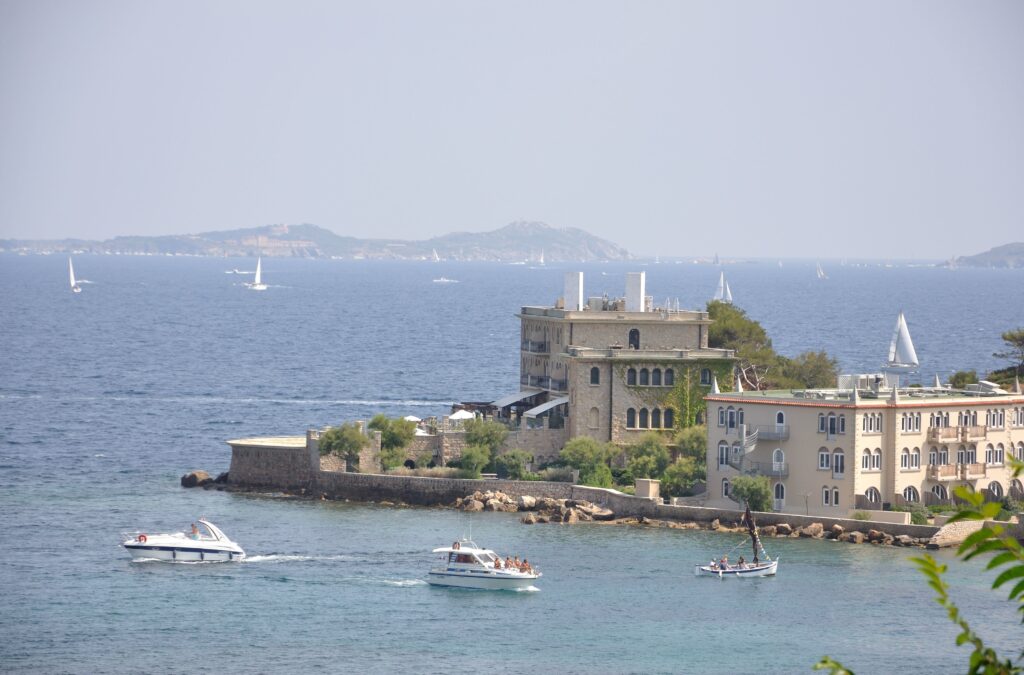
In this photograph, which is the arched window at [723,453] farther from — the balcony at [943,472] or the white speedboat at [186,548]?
the white speedboat at [186,548]

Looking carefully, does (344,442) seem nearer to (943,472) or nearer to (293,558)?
(293,558)

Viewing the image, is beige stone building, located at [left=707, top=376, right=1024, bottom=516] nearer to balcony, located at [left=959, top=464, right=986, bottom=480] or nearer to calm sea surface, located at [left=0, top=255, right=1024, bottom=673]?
balcony, located at [left=959, top=464, right=986, bottom=480]

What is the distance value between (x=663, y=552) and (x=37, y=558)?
19.1m

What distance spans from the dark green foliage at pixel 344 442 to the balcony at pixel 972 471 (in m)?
21.8

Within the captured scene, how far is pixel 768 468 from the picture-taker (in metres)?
63.8

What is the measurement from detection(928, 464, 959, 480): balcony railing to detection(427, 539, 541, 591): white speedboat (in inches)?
631

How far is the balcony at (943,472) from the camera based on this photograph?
63.4 metres

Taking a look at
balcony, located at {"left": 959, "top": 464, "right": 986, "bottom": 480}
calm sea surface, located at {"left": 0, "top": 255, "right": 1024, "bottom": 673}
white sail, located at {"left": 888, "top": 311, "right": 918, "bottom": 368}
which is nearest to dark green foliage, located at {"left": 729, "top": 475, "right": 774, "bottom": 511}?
calm sea surface, located at {"left": 0, "top": 255, "right": 1024, "bottom": 673}

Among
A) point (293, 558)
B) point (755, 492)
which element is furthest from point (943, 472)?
point (293, 558)

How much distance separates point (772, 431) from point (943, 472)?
586 cm

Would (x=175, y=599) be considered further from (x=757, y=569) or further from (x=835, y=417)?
(x=835, y=417)

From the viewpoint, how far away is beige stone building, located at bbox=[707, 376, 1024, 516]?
62.4m

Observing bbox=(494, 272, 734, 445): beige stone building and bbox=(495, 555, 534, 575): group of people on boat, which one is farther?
bbox=(494, 272, 734, 445): beige stone building

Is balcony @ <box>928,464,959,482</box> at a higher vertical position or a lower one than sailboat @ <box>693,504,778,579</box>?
higher
